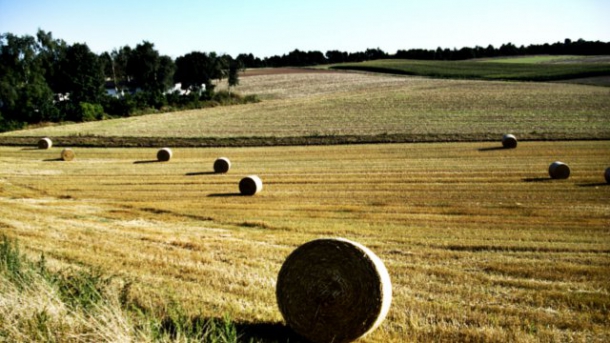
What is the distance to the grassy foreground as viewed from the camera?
8.27 meters

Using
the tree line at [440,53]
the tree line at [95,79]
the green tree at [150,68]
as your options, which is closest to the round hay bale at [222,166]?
the tree line at [95,79]

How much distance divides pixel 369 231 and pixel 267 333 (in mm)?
7188

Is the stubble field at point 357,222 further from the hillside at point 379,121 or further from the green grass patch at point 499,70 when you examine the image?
the green grass patch at point 499,70

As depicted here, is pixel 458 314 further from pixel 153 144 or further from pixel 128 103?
pixel 128 103

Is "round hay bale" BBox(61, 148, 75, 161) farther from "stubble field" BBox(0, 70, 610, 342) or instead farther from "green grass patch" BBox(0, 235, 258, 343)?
"green grass patch" BBox(0, 235, 258, 343)

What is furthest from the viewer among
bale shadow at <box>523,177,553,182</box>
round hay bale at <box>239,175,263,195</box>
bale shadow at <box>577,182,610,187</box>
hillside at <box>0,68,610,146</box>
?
hillside at <box>0,68,610,146</box>

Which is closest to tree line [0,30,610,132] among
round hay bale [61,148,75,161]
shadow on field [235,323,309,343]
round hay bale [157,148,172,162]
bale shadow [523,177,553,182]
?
round hay bale [61,148,75,161]

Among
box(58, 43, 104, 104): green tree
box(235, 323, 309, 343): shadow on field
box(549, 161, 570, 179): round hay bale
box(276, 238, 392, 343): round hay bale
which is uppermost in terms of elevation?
box(58, 43, 104, 104): green tree

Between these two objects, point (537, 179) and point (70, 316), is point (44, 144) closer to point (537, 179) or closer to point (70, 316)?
point (537, 179)

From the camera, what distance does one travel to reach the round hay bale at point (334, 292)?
7.19 m

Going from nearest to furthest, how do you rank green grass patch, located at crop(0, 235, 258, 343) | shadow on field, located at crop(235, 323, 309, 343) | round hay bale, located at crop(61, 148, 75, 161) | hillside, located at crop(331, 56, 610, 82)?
green grass patch, located at crop(0, 235, 258, 343) → shadow on field, located at crop(235, 323, 309, 343) → round hay bale, located at crop(61, 148, 75, 161) → hillside, located at crop(331, 56, 610, 82)

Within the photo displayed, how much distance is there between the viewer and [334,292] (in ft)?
24.1

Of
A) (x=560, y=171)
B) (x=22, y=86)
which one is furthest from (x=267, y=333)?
(x=22, y=86)

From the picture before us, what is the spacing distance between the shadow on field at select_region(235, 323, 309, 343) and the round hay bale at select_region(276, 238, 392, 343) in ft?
0.63
